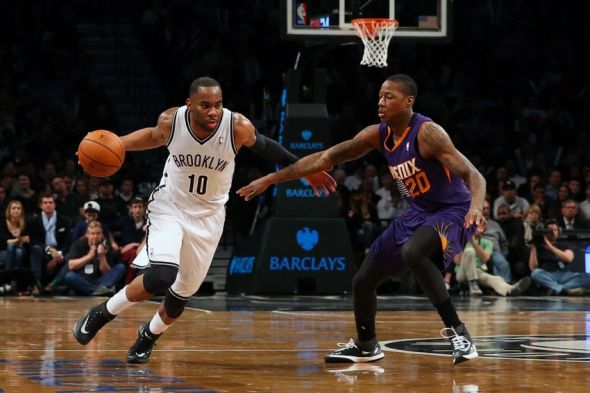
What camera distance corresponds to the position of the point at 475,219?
754 cm

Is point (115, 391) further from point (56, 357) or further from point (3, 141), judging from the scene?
point (3, 141)

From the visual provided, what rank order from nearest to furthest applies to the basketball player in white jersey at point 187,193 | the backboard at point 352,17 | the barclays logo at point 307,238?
the basketball player in white jersey at point 187,193
the backboard at point 352,17
the barclays logo at point 307,238

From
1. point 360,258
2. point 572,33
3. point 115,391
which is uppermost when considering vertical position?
point 572,33

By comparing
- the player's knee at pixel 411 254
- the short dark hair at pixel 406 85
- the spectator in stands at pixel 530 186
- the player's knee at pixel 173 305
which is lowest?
the spectator in stands at pixel 530 186

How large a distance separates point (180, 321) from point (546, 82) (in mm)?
13344

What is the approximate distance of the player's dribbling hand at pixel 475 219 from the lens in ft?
24.6

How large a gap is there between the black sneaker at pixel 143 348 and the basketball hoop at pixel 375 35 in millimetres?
7310

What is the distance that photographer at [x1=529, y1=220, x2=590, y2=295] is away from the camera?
1755 cm

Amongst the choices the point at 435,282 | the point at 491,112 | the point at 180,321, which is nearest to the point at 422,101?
the point at 491,112

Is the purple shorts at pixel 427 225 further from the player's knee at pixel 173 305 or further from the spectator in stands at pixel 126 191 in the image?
the spectator in stands at pixel 126 191

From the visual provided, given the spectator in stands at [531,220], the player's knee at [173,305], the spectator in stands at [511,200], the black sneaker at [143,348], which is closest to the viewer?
the black sneaker at [143,348]

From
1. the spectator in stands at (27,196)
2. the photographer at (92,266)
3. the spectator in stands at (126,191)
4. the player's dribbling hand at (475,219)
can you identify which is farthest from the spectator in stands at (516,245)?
the player's dribbling hand at (475,219)

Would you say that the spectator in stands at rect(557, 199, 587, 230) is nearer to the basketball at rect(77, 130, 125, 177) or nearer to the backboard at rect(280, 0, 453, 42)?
the backboard at rect(280, 0, 453, 42)

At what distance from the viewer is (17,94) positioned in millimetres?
21516
